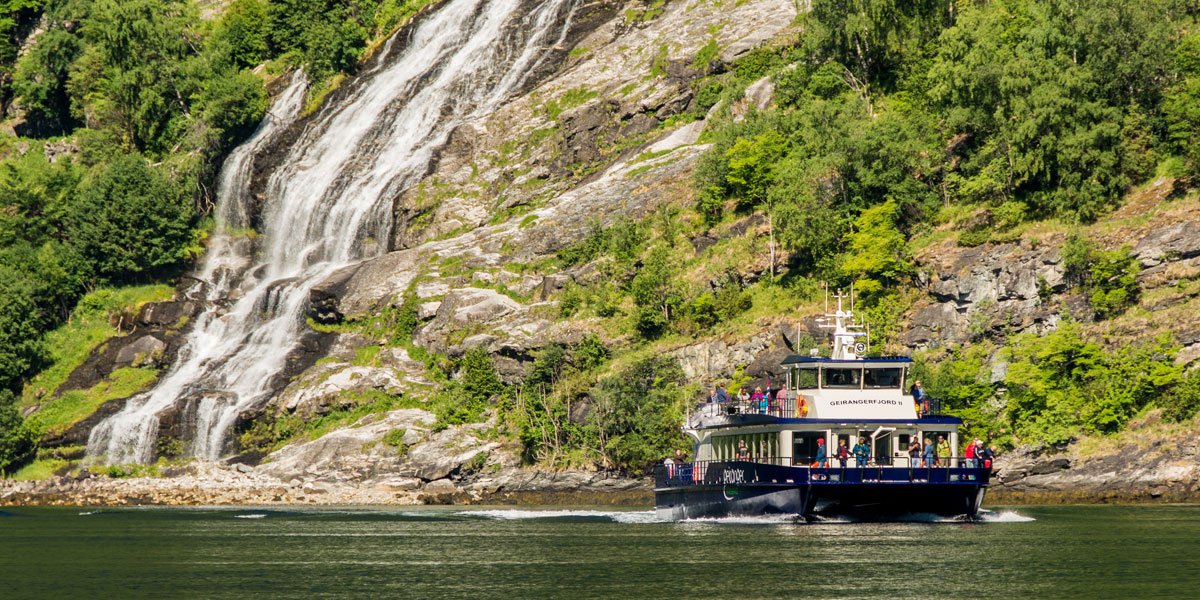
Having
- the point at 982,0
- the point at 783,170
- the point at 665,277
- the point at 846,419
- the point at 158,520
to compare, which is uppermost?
the point at 982,0

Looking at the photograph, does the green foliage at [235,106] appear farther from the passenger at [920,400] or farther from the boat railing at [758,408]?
the passenger at [920,400]

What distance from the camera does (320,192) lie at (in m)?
117

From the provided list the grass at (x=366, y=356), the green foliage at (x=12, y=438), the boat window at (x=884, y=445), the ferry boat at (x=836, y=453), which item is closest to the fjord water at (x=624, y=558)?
the ferry boat at (x=836, y=453)

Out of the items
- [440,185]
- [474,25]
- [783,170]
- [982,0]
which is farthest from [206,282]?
[982,0]

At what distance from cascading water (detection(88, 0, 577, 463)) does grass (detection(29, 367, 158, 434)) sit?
246 cm

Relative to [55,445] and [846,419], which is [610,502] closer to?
[846,419]

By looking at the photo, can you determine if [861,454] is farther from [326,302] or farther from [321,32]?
[321,32]

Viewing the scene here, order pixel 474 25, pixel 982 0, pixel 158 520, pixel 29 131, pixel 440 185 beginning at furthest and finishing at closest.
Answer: pixel 29 131
pixel 474 25
pixel 440 185
pixel 982 0
pixel 158 520

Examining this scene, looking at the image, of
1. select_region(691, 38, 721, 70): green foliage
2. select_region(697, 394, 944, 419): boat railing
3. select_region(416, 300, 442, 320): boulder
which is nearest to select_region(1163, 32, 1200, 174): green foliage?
select_region(697, 394, 944, 419): boat railing

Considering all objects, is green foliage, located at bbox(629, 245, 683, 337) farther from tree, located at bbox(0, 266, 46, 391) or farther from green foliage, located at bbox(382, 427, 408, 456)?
tree, located at bbox(0, 266, 46, 391)

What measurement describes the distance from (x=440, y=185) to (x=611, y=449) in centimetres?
3971

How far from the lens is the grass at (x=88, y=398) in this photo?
327ft

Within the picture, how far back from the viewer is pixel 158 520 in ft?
221

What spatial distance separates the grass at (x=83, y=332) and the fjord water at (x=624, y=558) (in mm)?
48343
